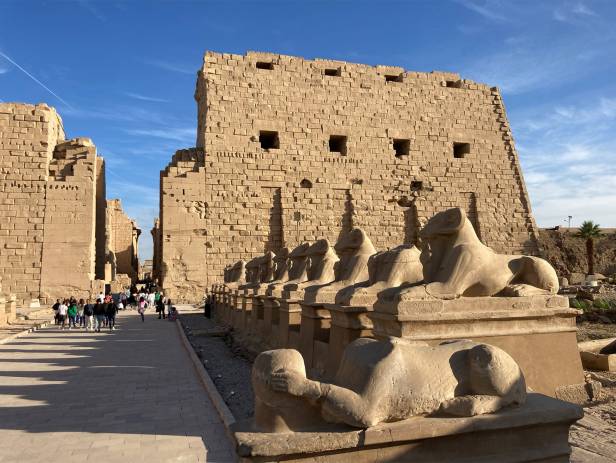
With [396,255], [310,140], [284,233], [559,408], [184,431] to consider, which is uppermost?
[310,140]

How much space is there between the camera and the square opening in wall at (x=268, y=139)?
687 inches

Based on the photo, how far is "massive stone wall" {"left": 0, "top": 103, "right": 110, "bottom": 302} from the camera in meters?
15.6

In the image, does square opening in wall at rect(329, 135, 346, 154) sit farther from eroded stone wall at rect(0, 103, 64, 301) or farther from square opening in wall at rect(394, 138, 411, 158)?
eroded stone wall at rect(0, 103, 64, 301)

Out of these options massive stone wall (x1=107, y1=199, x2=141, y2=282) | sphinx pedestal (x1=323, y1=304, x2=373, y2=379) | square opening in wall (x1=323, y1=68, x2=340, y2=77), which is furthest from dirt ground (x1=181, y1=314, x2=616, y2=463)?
massive stone wall (x1=107, y1=199, x2=141, y2=282)

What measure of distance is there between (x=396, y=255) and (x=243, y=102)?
43.9 feet

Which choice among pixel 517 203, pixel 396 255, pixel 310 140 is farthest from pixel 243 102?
pixel 396 255

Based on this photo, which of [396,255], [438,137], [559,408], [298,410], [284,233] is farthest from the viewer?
[438,137]

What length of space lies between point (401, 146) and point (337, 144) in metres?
2.53

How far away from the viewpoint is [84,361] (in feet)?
24.5

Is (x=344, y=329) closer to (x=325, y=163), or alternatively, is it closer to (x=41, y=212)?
(x=325, y=163)

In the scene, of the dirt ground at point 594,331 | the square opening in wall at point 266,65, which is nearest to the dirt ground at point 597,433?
the dirt ground at point 594,331

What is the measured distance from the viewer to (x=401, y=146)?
63.1 feet

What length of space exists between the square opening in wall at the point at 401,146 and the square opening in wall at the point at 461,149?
2.02 metres

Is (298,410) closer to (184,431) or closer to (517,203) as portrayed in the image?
(184,431)
